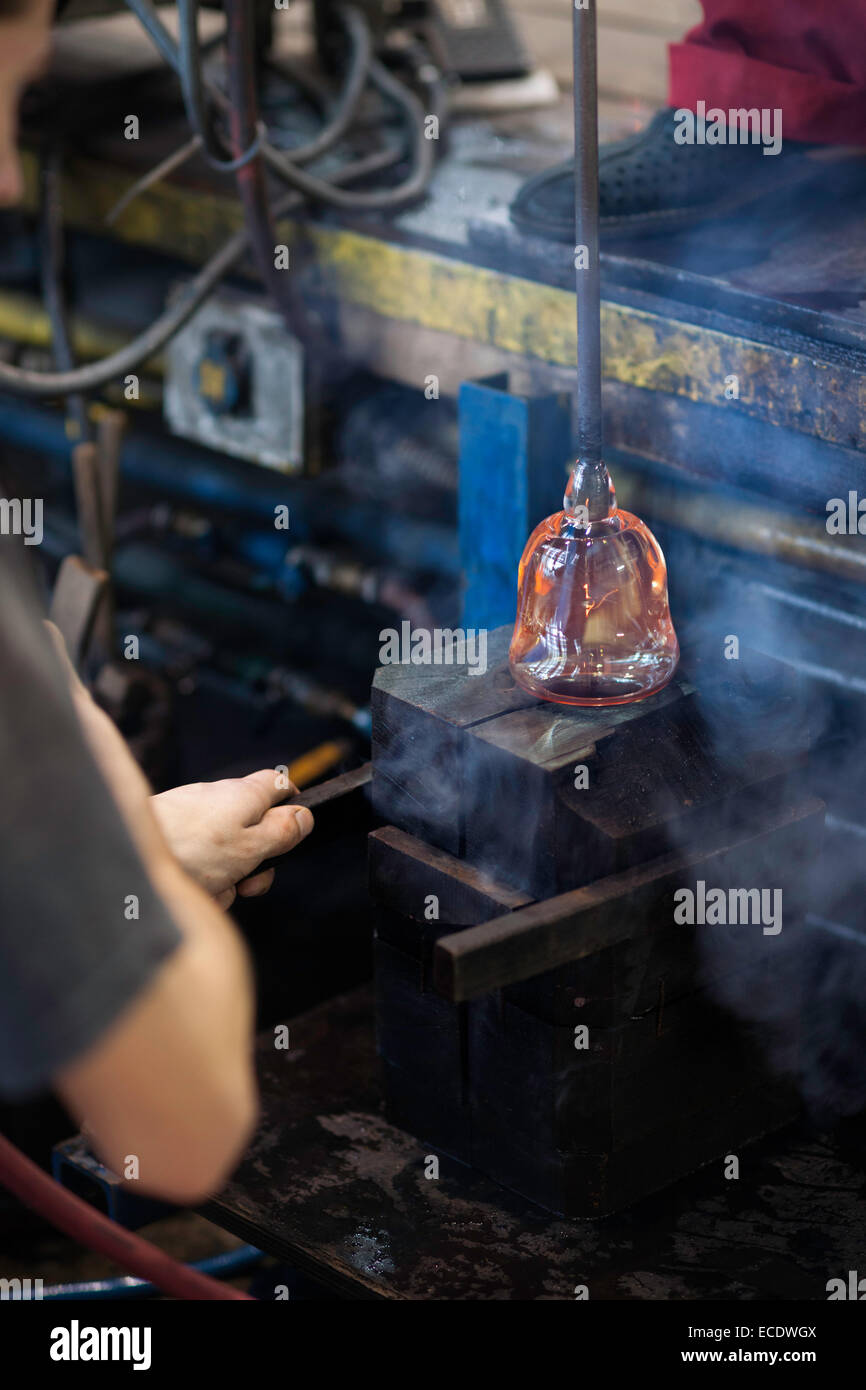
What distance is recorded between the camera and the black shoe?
5.45ft

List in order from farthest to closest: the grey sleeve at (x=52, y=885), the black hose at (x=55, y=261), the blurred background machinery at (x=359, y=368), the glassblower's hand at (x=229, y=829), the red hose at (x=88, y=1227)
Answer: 1. the black hose at (x=55, y=261)
2. the blurred background machinery at (x=359, y=368)
3. the glassblower's hand at (x=229, y=829)
4. the red hose at (x=88, y=1227)
5. the grey sleeve at (x=52, y=885)

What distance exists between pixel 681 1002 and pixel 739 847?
141 mm

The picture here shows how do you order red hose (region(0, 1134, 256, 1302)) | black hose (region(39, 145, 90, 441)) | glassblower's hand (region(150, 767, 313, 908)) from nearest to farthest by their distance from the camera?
red hose (region(0, 1134, 256, 1302))
glassblower's hand (region(150, 767, 313, 908))
black hose (region(39, 145, 90, 441))

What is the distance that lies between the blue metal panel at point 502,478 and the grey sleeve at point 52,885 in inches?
38.2

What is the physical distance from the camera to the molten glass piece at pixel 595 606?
1264 mm

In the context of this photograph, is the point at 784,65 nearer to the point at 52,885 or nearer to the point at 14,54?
the point at 14,54

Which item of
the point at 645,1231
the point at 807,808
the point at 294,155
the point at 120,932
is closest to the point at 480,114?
the point at 294,155

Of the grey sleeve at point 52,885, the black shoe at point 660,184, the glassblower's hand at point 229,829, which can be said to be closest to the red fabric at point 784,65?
the black shoe at point 660,184

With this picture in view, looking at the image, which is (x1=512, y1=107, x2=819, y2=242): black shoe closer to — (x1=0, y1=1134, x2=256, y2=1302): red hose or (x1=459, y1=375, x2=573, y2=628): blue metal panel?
(x1=459, y1=375, x2=573, y2=628): blue metal panel

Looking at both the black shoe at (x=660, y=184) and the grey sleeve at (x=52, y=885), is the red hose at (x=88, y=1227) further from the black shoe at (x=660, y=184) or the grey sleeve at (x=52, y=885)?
the black shoe at (x=660, y=184)

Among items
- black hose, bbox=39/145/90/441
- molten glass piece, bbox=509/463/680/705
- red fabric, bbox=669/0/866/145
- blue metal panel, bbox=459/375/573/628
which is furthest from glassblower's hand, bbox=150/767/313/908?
black hose, bbox=39/145/90/441

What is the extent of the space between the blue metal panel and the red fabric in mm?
359

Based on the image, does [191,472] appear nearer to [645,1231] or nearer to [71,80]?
[71,80]

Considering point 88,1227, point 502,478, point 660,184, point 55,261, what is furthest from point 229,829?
point 55,261
